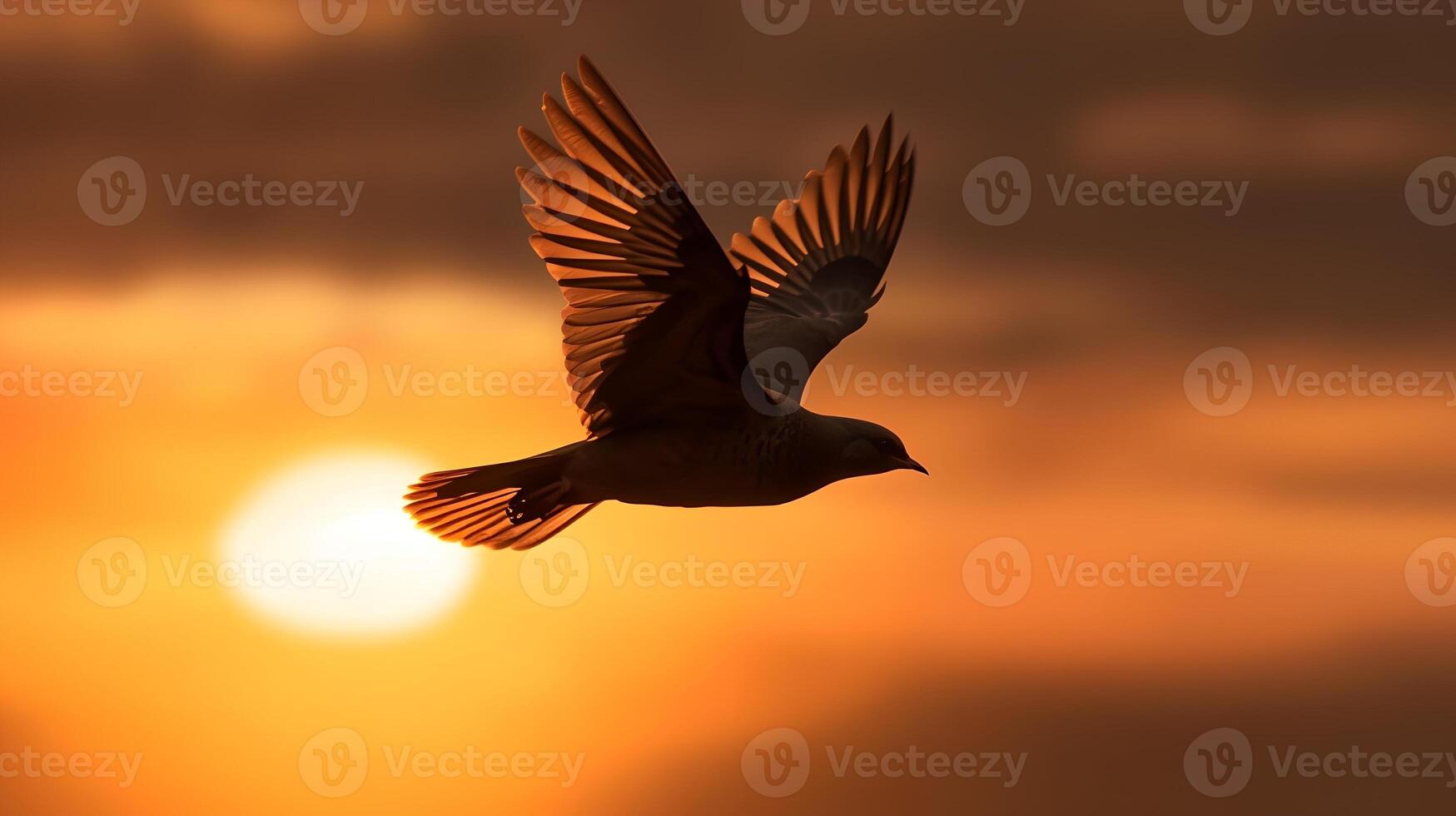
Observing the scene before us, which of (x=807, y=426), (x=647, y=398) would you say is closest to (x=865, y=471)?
(x=807, y=426)

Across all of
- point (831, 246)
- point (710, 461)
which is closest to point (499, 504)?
point (710, 461)

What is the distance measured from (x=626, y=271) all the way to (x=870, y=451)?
182 centimetres

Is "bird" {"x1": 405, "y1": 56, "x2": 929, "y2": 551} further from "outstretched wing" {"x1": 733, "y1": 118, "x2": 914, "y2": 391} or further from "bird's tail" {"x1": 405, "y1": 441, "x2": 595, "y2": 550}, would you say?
"outstretched wing" {"x1": 733, "y1": 118, "x2": 914, "y2": 391}

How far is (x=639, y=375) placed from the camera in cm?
735

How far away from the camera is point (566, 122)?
6.46m

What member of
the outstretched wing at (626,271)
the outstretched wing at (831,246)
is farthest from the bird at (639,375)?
the outstretched wing at (831,246)

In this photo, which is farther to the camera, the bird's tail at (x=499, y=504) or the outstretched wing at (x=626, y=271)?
the bird's tail at (x=499, y=504)

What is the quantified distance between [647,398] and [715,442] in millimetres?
421

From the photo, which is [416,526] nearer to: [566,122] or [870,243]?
[566,122]

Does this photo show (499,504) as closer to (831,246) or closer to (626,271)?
(626,271)

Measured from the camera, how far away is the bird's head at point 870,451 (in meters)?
7.85

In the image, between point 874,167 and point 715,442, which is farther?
point 874,167

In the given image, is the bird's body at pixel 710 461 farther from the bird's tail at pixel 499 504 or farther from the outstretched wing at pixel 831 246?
the outstretched wing at pixel 831 246

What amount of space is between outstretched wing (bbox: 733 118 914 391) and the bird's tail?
2.15 meters
